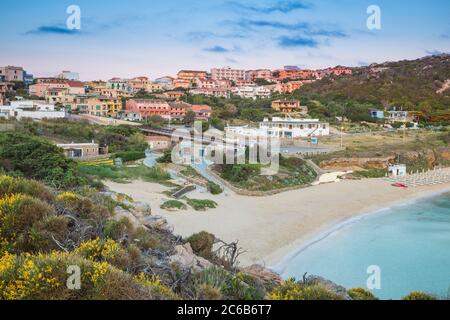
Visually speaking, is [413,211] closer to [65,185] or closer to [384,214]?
[384,214]

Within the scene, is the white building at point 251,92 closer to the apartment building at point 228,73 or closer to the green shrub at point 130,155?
the apartment building at point 228,73

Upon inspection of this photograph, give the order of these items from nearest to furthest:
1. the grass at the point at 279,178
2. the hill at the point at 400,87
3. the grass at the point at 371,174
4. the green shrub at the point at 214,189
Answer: the green shrub at the point at 214,189 < the grass at the point at 279,178 < the grass at the point at 371,174 < the hill at the point at 400,87

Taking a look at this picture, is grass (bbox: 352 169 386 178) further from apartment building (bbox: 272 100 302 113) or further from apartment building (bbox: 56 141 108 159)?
apartment building (bbox: 272 100 302 113)

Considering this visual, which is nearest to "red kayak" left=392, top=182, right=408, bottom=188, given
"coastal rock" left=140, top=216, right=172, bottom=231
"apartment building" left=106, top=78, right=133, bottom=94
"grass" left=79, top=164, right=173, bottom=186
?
"grass" left=79, top=164, right=173, bottom=186

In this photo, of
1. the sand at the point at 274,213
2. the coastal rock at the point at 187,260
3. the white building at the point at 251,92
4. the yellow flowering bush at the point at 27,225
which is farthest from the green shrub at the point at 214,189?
the white building at the point at 251,92

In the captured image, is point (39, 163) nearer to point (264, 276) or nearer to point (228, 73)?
point (264, 276)
